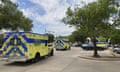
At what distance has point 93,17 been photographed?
2541cm

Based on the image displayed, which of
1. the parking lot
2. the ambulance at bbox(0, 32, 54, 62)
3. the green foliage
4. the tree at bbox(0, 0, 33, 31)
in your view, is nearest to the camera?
the parking lot

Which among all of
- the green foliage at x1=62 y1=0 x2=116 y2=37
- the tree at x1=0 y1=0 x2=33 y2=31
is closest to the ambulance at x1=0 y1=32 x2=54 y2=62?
the green foliage at x1=62 y1=0 x2=116 y2=37

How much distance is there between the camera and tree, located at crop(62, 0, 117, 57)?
24906 mm

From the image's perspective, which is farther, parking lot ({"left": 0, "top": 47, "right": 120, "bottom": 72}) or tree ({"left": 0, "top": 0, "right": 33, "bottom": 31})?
tree ({"left": 0, "top": 0, "right": 33, "bottom": 31})

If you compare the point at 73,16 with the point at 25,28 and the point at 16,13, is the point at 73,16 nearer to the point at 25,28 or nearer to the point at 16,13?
the point at 16,13

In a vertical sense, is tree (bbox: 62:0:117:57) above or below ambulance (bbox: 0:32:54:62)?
above

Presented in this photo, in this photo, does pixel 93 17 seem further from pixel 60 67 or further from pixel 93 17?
pixel 60 67

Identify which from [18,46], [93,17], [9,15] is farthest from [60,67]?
[9,15]

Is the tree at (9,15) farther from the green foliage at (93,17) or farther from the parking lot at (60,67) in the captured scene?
the parking lot at (60,67)

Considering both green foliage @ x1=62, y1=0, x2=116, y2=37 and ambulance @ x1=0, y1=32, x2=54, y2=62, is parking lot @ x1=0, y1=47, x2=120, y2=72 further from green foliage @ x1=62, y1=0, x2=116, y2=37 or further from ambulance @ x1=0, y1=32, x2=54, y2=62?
green foliage @ x1=62, y1=0, x2=116, y2=37

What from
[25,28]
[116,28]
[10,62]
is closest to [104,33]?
[116,28]

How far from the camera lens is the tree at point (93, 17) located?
24.9 m

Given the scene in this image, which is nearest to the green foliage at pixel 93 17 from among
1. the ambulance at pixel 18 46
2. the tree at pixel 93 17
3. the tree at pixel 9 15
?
the tree at pixel 93 17

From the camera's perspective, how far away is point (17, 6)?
41250 millimetres
